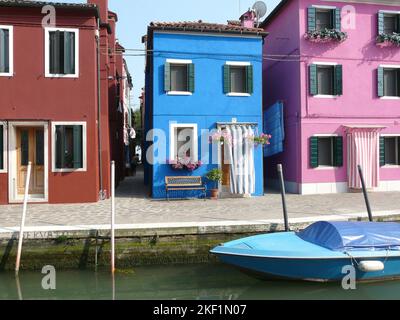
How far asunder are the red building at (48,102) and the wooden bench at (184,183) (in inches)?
92.0

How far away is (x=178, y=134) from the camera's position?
14680 mm

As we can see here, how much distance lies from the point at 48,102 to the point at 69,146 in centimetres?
146

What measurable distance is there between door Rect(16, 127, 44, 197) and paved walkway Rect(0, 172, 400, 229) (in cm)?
87

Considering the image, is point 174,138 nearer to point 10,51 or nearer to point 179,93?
point 179,93

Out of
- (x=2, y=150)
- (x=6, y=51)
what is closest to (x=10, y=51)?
(x=6, y=51)

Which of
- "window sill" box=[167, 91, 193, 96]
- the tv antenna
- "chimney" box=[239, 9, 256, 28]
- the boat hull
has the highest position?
the tv antenna

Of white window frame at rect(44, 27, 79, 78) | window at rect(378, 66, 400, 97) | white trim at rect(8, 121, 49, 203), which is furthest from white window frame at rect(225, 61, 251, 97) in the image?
white trim at rect(8, 121, 49, 203)

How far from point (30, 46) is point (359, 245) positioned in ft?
35.0

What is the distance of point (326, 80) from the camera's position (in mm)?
16078

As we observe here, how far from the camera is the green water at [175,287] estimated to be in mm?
7277

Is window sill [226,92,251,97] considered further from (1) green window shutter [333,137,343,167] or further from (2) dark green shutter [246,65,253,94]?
(1) green window shutter [333,137,343,167]

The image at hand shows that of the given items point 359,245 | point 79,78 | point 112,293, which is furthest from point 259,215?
point 79,78

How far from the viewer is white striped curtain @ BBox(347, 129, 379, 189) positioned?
51.2ft
